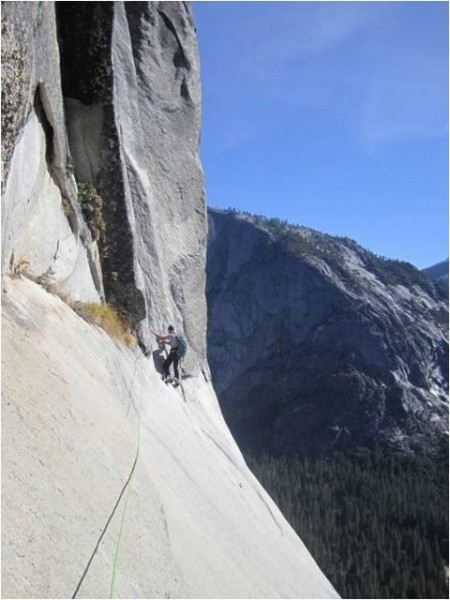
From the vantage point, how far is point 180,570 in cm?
732

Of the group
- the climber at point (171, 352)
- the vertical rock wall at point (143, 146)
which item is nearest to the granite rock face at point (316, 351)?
the vertical rock wall at point (143, 146)

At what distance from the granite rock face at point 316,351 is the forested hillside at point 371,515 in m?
7.09

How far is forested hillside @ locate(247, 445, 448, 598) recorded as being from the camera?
3071 inches

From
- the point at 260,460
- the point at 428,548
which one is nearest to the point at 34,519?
the point at 428,548

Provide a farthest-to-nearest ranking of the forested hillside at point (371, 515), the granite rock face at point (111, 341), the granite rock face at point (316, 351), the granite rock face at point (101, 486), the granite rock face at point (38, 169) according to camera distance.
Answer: the granite rock face at point (316, 351), the forested hillside at point (371, 515), the granite rock face at point (38, 169), the granite rock face at point (111, 341), the granite rock face at point (101, 486)

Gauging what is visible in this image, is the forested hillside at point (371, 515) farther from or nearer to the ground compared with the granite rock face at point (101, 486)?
nearer to the ground

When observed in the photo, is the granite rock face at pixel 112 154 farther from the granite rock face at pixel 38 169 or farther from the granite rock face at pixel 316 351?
the granite rock face at pixel 316 351

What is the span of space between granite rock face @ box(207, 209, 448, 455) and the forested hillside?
709 cm

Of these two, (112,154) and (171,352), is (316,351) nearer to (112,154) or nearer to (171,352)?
(171,352)

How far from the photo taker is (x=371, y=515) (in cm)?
9331

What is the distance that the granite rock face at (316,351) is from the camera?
394 feet

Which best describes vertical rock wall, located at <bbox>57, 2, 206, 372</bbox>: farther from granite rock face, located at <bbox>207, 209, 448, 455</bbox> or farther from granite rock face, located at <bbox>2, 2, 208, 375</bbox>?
granite rock face, located at <bbox>207, 209, 448, 455</bbox>

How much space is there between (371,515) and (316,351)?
1628 inches

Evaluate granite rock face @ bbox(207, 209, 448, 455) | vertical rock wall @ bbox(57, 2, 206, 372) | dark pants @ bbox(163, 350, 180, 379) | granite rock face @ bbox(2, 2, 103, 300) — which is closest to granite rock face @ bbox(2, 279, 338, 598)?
granite rock face @ bbox(2, 2, 103, 300)
